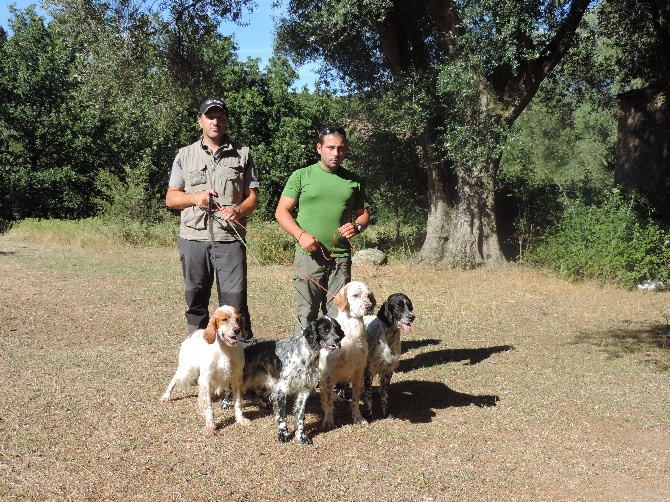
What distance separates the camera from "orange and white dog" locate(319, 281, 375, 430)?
5.16m

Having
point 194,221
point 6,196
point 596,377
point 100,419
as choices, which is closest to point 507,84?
point 596,377

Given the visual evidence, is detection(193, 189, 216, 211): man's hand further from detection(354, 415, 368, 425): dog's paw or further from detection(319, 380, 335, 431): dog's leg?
detection(354, 415, 368, 425): dog's paw

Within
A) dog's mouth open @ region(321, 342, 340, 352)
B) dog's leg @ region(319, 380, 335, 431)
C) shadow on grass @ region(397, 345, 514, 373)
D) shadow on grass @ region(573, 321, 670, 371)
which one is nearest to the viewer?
dog's mouth open @ region(321, 342, 340, 352)

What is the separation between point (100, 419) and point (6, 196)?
73.6ft

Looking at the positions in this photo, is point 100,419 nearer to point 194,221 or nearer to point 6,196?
point 194,221

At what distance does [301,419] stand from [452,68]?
9.65m

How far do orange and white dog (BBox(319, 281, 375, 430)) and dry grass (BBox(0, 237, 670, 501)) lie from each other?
1.08 ft

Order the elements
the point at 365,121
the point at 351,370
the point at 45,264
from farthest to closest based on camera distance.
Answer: the point at 365,121, the point at 45,264, the point at 351,370

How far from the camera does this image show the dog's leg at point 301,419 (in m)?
4.97

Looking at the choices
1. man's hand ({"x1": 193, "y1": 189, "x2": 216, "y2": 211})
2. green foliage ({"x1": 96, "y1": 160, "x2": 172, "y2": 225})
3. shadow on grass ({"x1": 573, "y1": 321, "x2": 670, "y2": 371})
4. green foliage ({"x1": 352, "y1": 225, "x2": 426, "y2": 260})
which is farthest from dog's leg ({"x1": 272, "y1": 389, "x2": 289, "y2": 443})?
green foliage ({"x1": 96, "y1": 160, "x2": 172, "y2": 225})

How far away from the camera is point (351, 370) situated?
5297 millimetres

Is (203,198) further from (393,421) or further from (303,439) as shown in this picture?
(393,421)

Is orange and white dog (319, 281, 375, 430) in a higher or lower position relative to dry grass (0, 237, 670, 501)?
higher

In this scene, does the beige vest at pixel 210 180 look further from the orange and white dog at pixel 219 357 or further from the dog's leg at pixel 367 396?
the dog's leg at pixel 367 396
